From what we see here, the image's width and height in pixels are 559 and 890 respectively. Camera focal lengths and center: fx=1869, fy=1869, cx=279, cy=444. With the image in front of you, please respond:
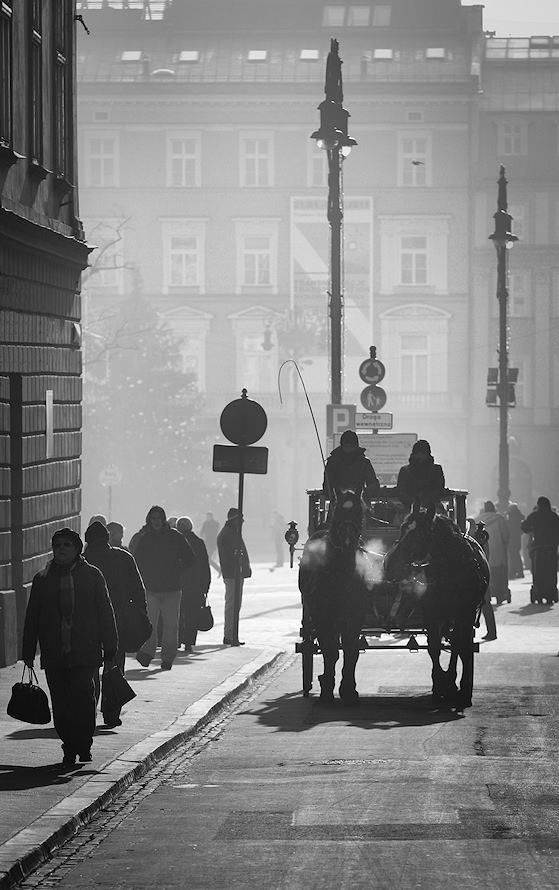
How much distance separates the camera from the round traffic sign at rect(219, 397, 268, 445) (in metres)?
23.7

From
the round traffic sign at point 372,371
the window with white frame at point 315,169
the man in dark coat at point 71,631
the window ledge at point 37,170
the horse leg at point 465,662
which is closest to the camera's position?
the man in dark coat at point 71,631

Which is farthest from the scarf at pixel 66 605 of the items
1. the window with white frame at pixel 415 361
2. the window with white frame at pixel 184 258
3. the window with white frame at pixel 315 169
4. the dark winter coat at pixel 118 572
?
the window with white frame at pixel 315 169

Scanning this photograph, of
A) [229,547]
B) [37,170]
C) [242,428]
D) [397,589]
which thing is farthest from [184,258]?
[397,589]

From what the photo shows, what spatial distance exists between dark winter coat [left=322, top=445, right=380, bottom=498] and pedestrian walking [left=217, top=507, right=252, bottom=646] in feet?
21.9

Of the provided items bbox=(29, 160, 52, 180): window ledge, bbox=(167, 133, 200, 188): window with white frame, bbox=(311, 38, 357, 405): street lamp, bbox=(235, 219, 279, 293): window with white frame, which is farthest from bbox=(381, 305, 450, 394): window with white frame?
bbox=(29, 160, 52, 180): window ledge

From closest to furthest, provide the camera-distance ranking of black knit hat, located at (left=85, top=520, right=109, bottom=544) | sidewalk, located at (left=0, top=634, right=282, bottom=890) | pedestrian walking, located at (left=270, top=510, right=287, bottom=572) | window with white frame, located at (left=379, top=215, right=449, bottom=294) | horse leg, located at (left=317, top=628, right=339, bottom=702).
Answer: sidewalk, located at (left=0, top=634, right=282, bottom=890) → black knit hat, located at (left=85, top=520, right=109, bottom=544) → horse leg, located at (left=317, top=628, right=339, bottom=702) → pedestrian walking, located at (left=270, top=510, right=287, bottom=572) → window with white frame, located at (left=379, top=215, right=449, bottom=294)

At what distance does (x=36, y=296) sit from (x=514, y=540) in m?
22.5

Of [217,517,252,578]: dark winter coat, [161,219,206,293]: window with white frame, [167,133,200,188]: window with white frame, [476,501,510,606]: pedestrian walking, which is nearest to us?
[217,517,252,578]: dark winter coat

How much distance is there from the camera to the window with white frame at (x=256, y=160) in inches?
3214

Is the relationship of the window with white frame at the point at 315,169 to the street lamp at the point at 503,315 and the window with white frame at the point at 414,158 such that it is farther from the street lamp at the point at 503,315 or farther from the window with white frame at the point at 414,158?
the street lamp at the point at 503,315

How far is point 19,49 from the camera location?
2080cm

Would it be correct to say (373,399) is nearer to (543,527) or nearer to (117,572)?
(543,527)

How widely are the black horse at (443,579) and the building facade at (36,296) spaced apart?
15.7 feet

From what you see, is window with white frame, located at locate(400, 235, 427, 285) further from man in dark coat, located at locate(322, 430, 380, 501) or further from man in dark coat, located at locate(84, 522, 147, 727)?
man in dark coat, located at locate(84, 522, 147, 727)
